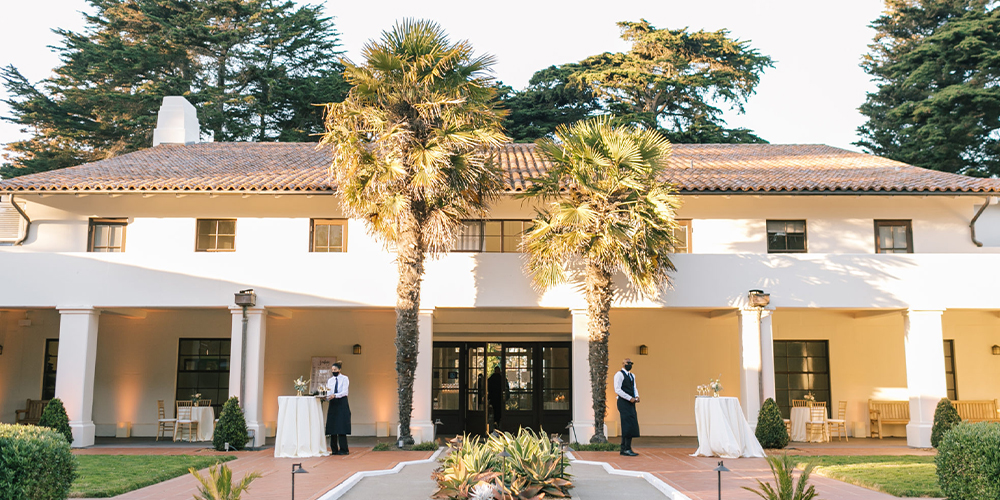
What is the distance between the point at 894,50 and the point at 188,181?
3040 cm

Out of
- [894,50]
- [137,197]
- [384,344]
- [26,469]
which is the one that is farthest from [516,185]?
[894,50]

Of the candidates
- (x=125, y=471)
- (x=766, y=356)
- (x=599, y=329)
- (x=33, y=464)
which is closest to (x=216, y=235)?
(x=125, y=471)

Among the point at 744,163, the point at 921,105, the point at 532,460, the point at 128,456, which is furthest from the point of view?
the point at 921,105

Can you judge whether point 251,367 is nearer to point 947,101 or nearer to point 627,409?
point 627,409

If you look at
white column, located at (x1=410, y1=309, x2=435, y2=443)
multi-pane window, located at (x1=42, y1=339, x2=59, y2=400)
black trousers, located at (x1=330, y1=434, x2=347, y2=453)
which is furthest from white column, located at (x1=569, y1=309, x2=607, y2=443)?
multi-pane window, located at (x1=42, y1=339, x2=59, y2=400)

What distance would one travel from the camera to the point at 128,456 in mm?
13750

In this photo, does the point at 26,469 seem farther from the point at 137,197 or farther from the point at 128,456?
the point at 137,197

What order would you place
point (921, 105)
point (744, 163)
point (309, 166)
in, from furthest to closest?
point (921, 105)
point (744, 163)
point (309, 166)

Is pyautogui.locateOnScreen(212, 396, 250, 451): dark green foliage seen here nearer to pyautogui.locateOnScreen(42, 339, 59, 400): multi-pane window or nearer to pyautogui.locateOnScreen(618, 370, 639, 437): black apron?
pyautogui.locateOnScreen(42, 339, 59, 400): multi-pane window

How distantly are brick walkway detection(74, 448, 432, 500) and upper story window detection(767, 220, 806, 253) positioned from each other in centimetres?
889

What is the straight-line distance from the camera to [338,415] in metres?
13.9

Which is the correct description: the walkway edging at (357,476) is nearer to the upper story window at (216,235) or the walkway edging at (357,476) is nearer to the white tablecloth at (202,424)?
the white tablecloth at (202,424)

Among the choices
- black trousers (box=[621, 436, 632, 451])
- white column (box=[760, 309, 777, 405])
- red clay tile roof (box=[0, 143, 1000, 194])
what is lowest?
black trousers (box=[621, 436, 632, 451])

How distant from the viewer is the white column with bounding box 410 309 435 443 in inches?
609
